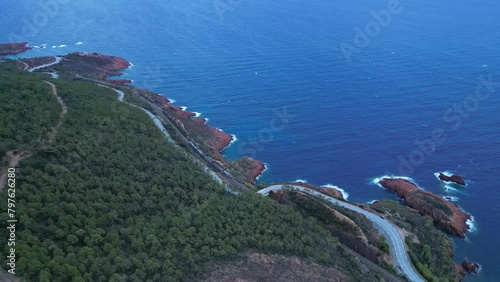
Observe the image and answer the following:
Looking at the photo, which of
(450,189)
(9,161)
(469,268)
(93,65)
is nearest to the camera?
(9,161)

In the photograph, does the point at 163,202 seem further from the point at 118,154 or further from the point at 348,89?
the point at 348,89

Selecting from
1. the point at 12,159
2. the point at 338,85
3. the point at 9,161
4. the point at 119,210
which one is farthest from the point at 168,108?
the point at 119,210

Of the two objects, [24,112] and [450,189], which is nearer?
[24,112]

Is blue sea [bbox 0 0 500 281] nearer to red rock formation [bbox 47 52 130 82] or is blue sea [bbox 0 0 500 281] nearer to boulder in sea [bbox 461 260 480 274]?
boulder in sea [bbox 461 260 480 274]

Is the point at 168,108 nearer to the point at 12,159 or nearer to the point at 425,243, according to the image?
the point at 12,159

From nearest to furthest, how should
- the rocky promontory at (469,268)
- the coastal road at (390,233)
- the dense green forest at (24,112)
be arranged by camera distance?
the dense green forest at (24,112), the coastal road at (390,233), the rocky promontory at (469,268)

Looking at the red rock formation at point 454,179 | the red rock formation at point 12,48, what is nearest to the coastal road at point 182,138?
the red rock formation at point 454,179

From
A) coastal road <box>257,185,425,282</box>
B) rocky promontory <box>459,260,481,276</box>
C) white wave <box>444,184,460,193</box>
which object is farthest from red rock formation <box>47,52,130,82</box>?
rocky promontory <box>459,260,481,276</box>

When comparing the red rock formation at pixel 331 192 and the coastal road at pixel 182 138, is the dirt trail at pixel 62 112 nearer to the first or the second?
the coastal road at pixel 182 138
